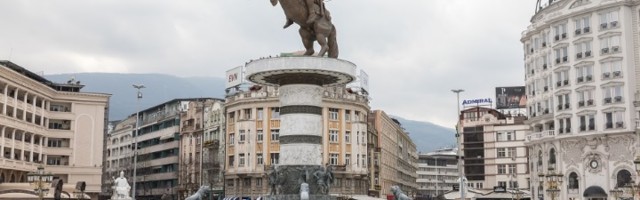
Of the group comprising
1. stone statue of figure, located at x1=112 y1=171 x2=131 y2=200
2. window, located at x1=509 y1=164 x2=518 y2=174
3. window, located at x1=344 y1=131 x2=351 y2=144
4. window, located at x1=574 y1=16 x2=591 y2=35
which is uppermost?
window, located at x1=574 y1=16 x2=591 y2=35

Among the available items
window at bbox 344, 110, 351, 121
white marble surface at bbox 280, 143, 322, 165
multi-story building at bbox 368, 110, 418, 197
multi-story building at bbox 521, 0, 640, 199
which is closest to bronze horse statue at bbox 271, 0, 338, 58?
white marble surface at bbox 280, 143, 322, 165

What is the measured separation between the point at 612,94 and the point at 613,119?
250cm

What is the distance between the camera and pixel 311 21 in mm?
24312

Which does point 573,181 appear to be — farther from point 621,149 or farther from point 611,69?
point 611,69

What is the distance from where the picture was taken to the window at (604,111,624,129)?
69.5m

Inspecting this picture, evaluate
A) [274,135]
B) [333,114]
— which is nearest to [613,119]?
[333,114]

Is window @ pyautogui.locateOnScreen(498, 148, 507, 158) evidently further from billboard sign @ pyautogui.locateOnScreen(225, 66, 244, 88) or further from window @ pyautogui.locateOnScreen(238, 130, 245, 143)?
window @ pyautogui.locateOnScreen(238, 130, 245, 143)

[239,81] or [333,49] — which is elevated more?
[239,81]

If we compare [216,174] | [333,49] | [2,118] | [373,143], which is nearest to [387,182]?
[373,143]

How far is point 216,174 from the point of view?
89688mm

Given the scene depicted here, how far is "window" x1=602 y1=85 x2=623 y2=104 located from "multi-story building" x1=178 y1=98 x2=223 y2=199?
4493 cm

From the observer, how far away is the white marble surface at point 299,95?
2323 cm

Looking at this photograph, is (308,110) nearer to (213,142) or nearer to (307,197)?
(307,197)

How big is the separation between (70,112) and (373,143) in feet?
119
